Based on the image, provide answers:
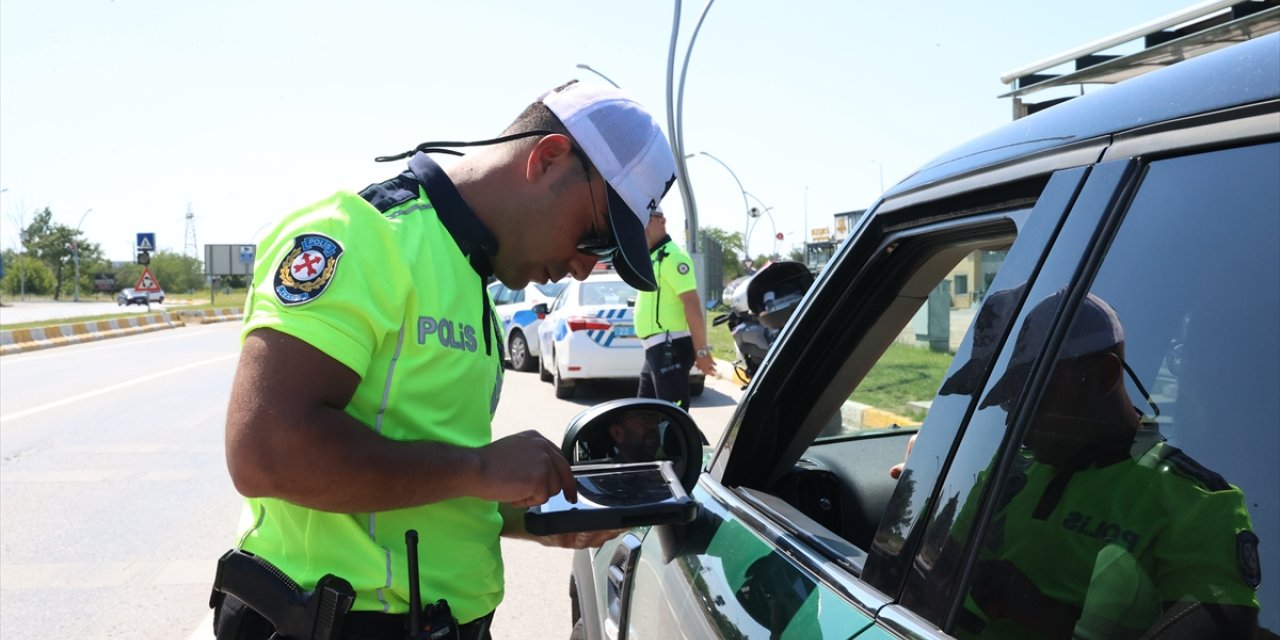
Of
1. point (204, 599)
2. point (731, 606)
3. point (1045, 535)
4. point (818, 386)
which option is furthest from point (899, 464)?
point (204, 599)

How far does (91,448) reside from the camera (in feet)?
31.1

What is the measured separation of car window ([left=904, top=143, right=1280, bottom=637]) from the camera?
101 centimetres

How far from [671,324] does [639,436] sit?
514cm

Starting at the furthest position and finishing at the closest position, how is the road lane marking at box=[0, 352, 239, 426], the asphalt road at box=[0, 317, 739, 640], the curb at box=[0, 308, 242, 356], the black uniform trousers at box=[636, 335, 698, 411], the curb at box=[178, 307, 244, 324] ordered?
the curb at box=[178, 307, 244, 324]
the curb at box=[0, 308, 242, 356]
the road lane marking at box=[0, 352, 239, 426]
the black uniform trousers at box=[636, 335, 698, 411]
the asphalt road at box=[0, 317, 739, 640]

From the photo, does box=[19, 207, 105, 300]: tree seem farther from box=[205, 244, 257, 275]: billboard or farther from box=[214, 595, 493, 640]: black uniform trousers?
box=[214, 595, 493, 640]: black uniform trousers

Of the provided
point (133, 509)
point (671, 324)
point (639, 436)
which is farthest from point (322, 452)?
point (133, 509)

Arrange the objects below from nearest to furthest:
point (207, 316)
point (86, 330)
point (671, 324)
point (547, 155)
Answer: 1. point (547, 155)
2. point (671, 324)
3. point (86, 330)
4. point (207, 316)

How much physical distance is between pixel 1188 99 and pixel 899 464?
1715mm

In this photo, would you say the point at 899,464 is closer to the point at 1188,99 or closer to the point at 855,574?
the point at 855,574

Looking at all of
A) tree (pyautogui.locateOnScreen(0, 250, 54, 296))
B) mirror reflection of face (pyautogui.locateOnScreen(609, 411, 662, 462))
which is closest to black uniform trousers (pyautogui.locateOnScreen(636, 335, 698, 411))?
mirror reflection of face (pyautogui.locateOnScreen(609, 411, 662, 462))

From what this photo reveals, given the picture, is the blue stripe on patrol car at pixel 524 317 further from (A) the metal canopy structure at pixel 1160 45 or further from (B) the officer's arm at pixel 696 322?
(A) the metal canopy structure at pixel 1160 45

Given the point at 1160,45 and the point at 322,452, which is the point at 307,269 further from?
the point at 1160,45

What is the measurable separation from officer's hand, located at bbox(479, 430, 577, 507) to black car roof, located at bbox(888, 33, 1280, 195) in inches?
30.6

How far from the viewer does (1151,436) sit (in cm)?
116
